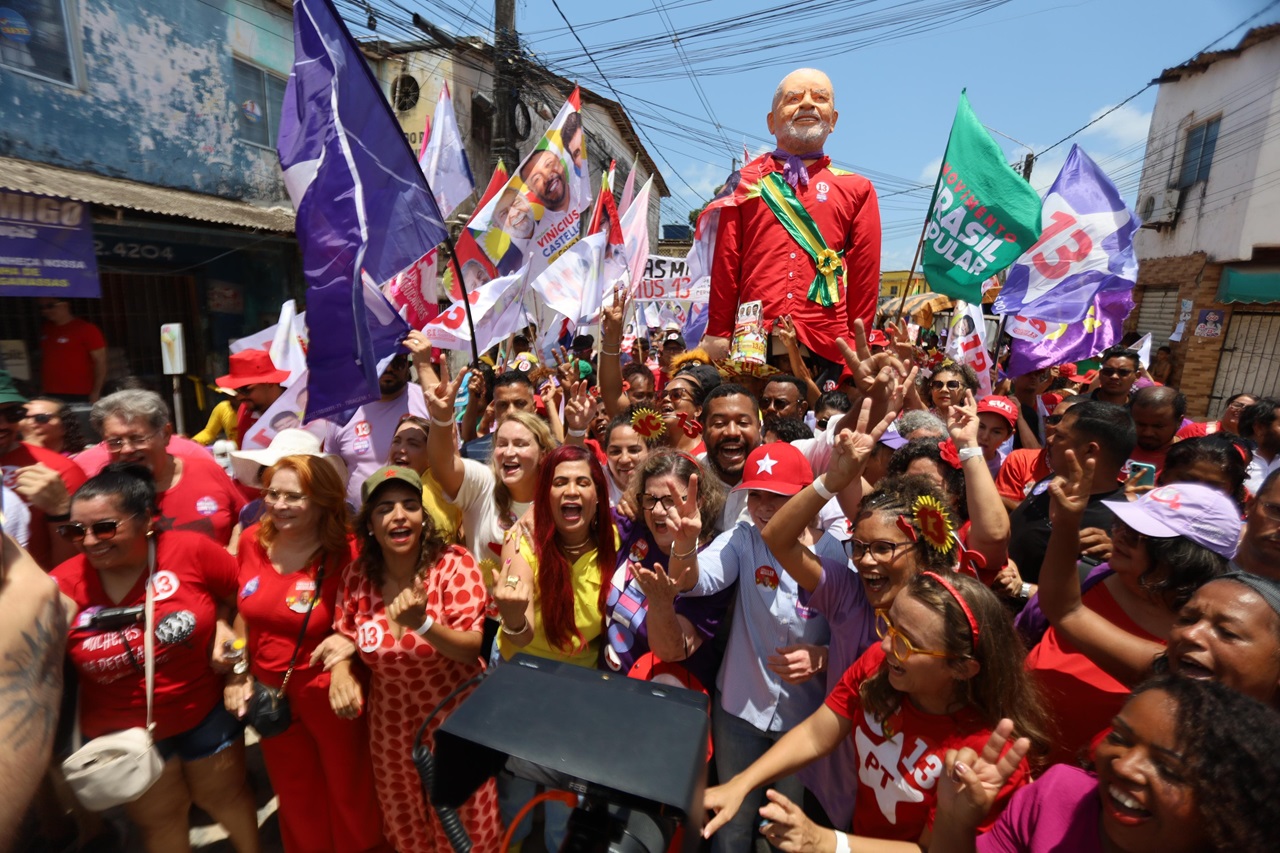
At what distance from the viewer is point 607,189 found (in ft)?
21.1

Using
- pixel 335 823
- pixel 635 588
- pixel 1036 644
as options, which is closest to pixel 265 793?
pixel 335 823

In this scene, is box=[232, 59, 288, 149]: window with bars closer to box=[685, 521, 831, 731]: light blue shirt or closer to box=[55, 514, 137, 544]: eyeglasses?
box=[55, 514, 137, 544]: eyeglasses

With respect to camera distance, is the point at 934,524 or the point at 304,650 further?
the point at 304,650

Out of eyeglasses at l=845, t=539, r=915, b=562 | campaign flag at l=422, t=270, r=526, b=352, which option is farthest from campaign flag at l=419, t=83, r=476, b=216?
eyeglasses at l=845, t=539, r=915, b=562

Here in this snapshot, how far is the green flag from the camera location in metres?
4.10

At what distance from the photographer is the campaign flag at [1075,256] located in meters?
4.89

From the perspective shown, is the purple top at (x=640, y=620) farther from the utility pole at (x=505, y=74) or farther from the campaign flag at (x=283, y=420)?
the utility pole at (x=505, y=74)

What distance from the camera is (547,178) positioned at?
5.32 meters

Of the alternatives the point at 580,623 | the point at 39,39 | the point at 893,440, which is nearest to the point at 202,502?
the point at 580,623

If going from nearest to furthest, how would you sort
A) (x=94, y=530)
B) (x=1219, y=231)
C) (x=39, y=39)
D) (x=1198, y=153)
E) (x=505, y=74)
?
(x=94, y=530) → (x=39, y=39) → (x=505, y=74) → (x=1219, y=231) → (x=1198, y=153)

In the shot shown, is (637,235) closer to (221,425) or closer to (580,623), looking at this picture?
(221,425)

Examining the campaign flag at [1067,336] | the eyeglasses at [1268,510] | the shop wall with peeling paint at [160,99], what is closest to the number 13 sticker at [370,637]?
the eyeglasses at [1268,510]

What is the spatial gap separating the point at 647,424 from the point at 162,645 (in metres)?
2.12

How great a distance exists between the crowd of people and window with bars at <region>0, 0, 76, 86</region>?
624 cm
